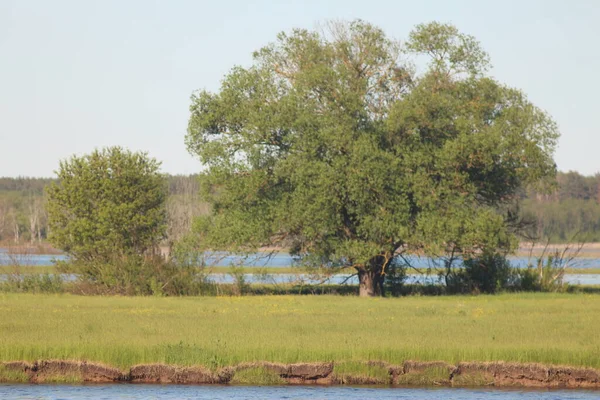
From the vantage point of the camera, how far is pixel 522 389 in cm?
2494

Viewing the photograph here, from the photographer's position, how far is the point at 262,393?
2411 centimetres

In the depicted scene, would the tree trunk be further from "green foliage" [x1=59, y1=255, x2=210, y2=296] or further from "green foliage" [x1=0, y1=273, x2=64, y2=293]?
"green foliage" [x1=0, y1=273, x2=64, y2=293]

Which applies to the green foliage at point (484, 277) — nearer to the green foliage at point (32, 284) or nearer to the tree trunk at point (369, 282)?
the tree trunk at point (369, 282)

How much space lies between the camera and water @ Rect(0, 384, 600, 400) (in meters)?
23.6

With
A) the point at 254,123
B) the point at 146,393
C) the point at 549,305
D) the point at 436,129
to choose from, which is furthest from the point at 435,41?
the point at 146,393

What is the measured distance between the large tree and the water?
2096 centimetres

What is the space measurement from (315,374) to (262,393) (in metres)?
1.84

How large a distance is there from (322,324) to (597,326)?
29.8ft

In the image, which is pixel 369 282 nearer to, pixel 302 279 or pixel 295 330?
pixel 302 279

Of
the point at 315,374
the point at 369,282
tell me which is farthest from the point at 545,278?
the point at 315,374

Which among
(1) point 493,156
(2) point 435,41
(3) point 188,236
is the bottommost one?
(3) point 188,236

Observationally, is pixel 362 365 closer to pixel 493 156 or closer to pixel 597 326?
pixel 597 326

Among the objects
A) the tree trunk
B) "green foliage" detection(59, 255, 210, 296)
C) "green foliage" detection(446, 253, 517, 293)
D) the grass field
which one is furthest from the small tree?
"green foliage" detection(446, 253, 517, 293)

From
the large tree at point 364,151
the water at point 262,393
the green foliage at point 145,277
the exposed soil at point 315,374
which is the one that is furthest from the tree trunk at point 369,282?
the water at point 262,393
